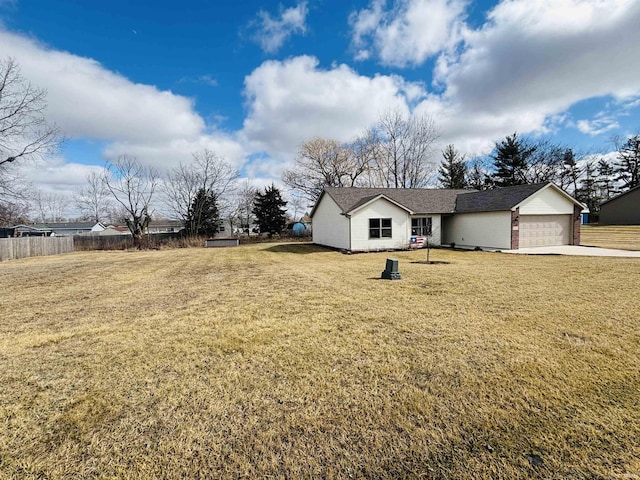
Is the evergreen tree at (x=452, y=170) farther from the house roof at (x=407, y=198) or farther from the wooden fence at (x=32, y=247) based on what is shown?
the wooden fence at (x=32, y=247)

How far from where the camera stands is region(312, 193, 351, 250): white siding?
61.1ft

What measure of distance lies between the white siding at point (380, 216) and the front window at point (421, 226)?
0.68m

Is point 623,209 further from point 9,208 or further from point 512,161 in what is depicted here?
point 9,208

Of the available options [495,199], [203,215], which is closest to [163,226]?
[203,215]

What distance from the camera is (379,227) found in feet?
59.6

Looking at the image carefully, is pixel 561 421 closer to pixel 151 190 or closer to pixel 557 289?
pixel 557 289

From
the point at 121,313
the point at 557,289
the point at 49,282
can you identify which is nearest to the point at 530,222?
the point at 557,289

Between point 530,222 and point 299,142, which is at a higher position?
point 299,142

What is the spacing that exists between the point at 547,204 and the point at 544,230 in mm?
1542

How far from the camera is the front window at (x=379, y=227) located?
18.0 metres

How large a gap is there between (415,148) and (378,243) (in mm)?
20935

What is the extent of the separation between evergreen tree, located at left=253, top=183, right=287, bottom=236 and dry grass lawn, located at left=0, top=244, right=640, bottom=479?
91.7 feet

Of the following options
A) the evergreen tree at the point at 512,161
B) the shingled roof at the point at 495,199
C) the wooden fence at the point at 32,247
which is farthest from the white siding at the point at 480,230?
the wooden fence at the point at 32,247

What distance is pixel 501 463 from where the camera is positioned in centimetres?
224
